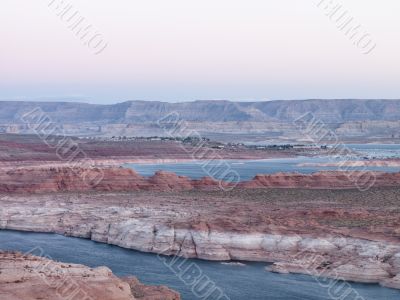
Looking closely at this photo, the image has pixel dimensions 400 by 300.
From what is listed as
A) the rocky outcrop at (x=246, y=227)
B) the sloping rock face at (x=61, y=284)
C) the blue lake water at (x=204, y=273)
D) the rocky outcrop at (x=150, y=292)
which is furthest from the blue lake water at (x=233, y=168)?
the sloping rock face at (x=61, y=284)

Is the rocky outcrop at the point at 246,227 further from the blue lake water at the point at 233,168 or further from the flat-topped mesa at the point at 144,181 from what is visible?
the blue lake water at the point at 233,168

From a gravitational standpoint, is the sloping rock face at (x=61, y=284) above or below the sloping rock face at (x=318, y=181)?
below

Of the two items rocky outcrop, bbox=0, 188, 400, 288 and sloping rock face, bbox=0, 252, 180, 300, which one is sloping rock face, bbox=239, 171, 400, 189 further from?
sloping rock face, bbox=0, 252, 180, 300

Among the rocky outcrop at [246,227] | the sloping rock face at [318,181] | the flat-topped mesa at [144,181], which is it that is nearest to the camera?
the rocky outcrop at [246,227]

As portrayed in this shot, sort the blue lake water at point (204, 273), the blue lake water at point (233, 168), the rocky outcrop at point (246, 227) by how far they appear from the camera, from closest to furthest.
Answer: the blue lake water at point (204, 273) < the rocky outcrop at point (246, 227) < the blue lake water at point (233, 168)

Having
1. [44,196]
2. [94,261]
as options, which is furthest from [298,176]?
[94,261]

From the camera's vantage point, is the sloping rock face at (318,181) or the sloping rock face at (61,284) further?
the sloping rock face at (318,181)
